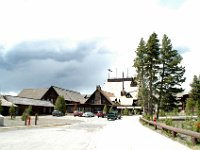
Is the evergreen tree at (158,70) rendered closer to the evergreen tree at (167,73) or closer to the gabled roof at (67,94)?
the evergreen tree at (167,73)

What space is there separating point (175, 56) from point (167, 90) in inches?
279

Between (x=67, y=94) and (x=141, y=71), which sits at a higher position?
(x=141, y=71)

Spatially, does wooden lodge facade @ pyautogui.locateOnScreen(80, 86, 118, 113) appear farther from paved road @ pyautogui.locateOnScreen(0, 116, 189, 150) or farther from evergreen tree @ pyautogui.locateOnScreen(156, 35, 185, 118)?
paved road @ pyautogui.locateOnScreen(0, 116, 189, 150)

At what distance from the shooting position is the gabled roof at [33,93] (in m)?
117

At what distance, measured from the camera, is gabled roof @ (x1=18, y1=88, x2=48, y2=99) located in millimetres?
116875

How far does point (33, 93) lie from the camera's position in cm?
11906

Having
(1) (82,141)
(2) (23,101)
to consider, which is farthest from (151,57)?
(1) (82,141)

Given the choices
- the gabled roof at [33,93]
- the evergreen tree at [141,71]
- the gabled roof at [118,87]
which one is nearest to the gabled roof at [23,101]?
the gabled roof at [33,93]

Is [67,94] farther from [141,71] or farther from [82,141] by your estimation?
[82,141]

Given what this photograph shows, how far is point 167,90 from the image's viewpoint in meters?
70.6

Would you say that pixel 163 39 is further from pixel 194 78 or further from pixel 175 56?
pixel 194 78

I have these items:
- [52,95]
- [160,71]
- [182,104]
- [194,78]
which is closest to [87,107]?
[52,95]

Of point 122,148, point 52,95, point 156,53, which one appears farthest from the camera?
point 52,95

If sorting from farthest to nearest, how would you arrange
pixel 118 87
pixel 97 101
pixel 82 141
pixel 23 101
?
pixel 118 87 < pixel 97 101 < pixel 23 101 < pixel 82 141
